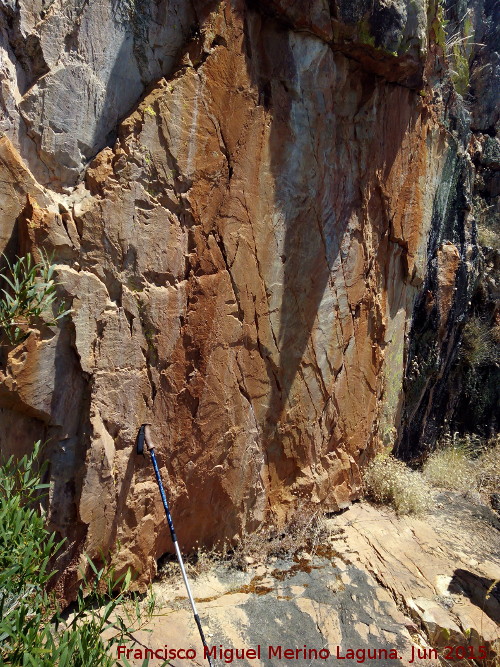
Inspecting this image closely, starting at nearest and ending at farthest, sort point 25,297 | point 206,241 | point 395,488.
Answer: point 25,297 < point 206,241 < point 395,488

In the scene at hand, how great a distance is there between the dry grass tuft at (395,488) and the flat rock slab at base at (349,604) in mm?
357

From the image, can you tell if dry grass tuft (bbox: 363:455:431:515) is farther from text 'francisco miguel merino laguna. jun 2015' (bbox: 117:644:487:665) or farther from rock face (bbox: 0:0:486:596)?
text 'francisco miguel merino laguna. jun 2015' (bbox: 117:644:487:665)

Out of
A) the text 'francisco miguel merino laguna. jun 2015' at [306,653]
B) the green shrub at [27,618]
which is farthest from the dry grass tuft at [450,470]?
the green shrub at [27,618]

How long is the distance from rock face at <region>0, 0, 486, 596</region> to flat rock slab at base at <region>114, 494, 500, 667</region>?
1.46 ft

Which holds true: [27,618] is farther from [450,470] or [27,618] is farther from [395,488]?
[450,470]

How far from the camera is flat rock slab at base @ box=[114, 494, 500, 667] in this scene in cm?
346

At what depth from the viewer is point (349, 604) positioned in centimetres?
396

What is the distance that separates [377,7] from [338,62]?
53 cm

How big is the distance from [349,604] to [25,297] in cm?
327

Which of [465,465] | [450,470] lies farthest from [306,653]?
[465,465]

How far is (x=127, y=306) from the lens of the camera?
3520 millimetres

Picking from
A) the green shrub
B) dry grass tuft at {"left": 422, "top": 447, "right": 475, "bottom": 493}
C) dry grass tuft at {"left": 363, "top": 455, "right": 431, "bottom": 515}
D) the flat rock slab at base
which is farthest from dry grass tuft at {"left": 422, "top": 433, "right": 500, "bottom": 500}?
the green shrub

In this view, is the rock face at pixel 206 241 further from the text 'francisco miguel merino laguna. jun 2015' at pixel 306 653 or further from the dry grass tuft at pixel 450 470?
the dry grass tuft at pixel 450 470

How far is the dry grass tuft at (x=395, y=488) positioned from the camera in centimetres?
537
